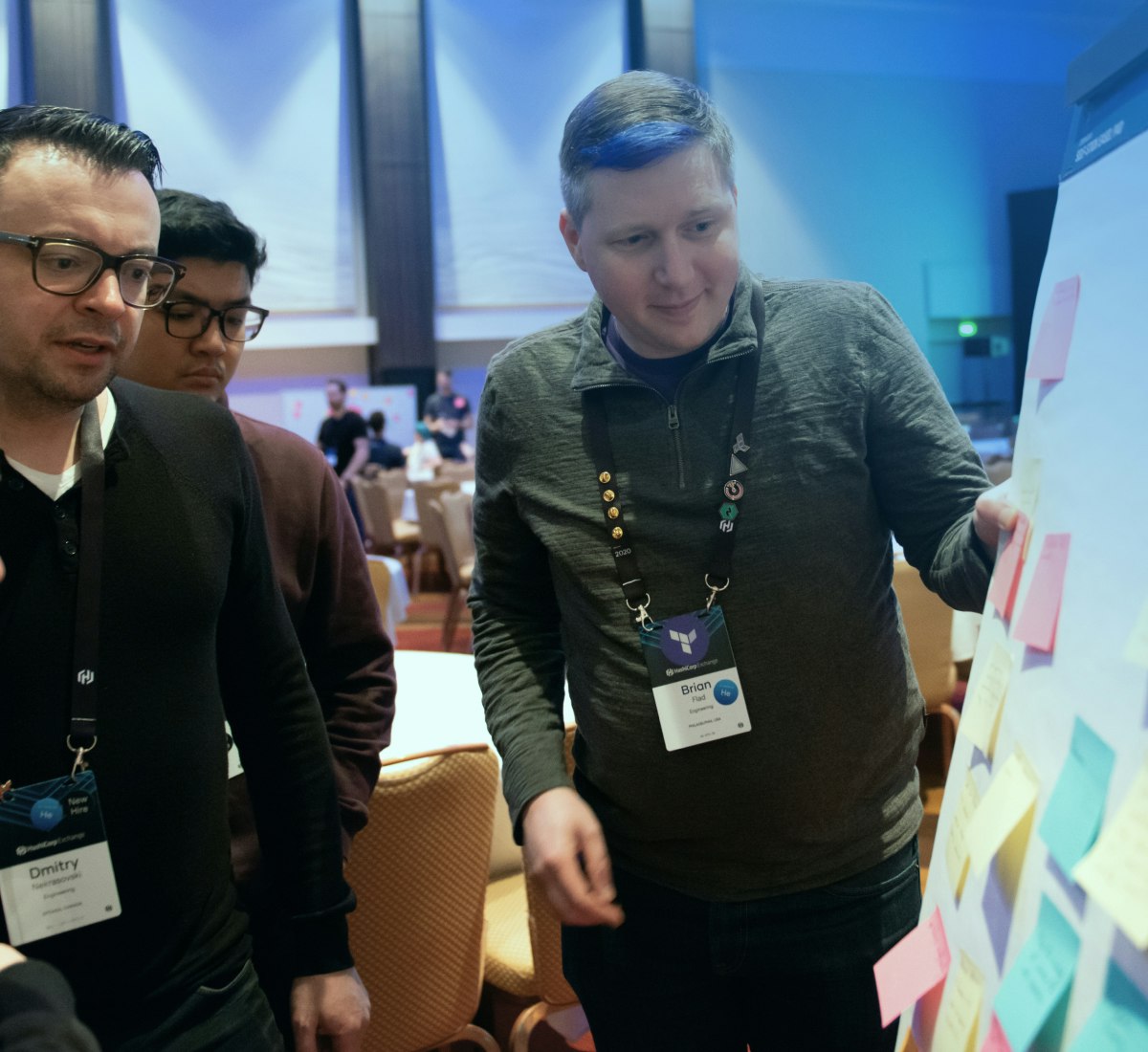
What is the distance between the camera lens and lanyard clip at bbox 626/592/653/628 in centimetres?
125

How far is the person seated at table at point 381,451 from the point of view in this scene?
9492mm

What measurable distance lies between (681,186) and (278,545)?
29.5 inches

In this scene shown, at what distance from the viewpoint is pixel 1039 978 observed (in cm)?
69

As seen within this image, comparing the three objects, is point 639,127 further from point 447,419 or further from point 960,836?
point 447,419

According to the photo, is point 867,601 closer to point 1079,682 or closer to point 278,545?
point 1079,682

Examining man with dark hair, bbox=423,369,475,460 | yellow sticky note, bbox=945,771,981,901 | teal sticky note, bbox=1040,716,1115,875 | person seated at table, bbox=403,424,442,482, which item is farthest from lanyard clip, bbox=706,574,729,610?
man with dark hair, bbox=423,369,475,460

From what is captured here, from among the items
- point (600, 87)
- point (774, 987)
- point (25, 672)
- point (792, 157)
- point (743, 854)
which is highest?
point (792, 157)

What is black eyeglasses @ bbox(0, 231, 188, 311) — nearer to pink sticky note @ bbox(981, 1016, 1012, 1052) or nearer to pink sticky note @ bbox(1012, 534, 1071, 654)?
pink sticky note @ bbox(1012, 534, 1071, 654)

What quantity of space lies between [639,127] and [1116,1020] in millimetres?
954

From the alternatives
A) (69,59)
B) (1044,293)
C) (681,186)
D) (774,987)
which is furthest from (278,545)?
(69,59)

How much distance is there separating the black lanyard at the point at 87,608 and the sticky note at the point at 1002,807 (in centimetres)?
83

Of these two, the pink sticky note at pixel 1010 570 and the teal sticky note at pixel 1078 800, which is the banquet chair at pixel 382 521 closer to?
the pink sticky note at pixel 1010 570

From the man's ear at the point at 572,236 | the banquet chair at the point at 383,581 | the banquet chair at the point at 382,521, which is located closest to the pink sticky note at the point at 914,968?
the man's ear at the point at 572,236

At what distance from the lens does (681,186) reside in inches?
47.6
